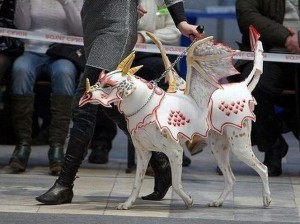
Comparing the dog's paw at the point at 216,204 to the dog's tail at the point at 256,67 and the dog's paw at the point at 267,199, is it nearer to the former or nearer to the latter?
the dog's paw at the point at 267,199

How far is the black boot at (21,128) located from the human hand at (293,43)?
2066mm

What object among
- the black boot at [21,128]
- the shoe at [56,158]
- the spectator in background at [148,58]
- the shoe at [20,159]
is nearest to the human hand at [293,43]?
the spectator in background at [148,58]

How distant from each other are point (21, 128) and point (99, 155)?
0.81 metres

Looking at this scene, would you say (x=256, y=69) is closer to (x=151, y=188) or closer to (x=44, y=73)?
(x=151, y=188)

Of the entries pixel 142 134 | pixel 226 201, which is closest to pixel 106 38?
pixel 142 134

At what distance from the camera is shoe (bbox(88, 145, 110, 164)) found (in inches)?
388

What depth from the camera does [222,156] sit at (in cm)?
786

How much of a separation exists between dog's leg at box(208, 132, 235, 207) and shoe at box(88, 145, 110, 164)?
6.90ft

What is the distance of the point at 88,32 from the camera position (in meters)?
7.81

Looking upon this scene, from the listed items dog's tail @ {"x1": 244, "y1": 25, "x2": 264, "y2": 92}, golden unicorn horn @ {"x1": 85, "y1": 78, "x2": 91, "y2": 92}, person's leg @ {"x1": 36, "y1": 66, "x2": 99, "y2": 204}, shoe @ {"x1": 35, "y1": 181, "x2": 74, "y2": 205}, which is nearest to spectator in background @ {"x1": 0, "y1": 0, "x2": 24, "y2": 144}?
person's leg @ {"x1": 36, "y1": 66, "x2": 99, "y2": 204}

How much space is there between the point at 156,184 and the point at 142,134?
0.67 metres

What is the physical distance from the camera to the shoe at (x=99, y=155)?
9.85 m

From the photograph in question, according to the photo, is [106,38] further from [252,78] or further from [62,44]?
[62,44]

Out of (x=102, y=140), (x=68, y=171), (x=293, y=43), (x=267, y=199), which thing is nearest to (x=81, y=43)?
(x=102, y=140)
